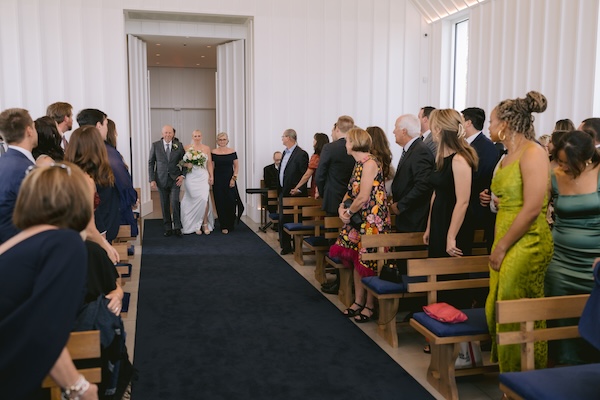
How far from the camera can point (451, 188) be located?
13.8 ft

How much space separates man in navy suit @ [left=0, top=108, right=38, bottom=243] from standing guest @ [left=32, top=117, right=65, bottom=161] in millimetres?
747

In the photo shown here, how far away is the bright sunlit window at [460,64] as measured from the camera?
405 inches

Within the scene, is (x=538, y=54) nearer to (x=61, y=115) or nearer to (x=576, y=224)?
(x=576, y=224)

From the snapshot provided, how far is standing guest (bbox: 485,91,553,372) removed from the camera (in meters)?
3.21

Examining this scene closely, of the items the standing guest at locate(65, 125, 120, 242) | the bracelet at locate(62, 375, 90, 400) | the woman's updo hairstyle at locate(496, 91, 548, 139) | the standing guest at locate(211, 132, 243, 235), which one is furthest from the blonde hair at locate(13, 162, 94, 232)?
the standing guest at locate(211, 132, 243, 235)

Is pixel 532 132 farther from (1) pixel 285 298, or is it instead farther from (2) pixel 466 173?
(1) pixel 285 298

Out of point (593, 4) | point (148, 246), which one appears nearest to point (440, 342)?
point (593, 4)

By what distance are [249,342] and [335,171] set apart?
88.3 inches

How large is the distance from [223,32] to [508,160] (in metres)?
8.82

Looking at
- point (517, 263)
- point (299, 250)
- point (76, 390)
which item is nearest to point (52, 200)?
point (76, 390)

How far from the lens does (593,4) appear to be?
687 cm

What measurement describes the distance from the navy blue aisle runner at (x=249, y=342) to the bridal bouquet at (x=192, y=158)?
2.54m

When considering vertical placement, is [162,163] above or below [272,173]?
above

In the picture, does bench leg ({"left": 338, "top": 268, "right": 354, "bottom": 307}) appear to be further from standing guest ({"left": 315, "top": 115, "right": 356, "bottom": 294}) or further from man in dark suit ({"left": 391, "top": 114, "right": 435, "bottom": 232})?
man in dark suit ({"left": 391, "top": 114, "right": 435, "bottom": 232})
